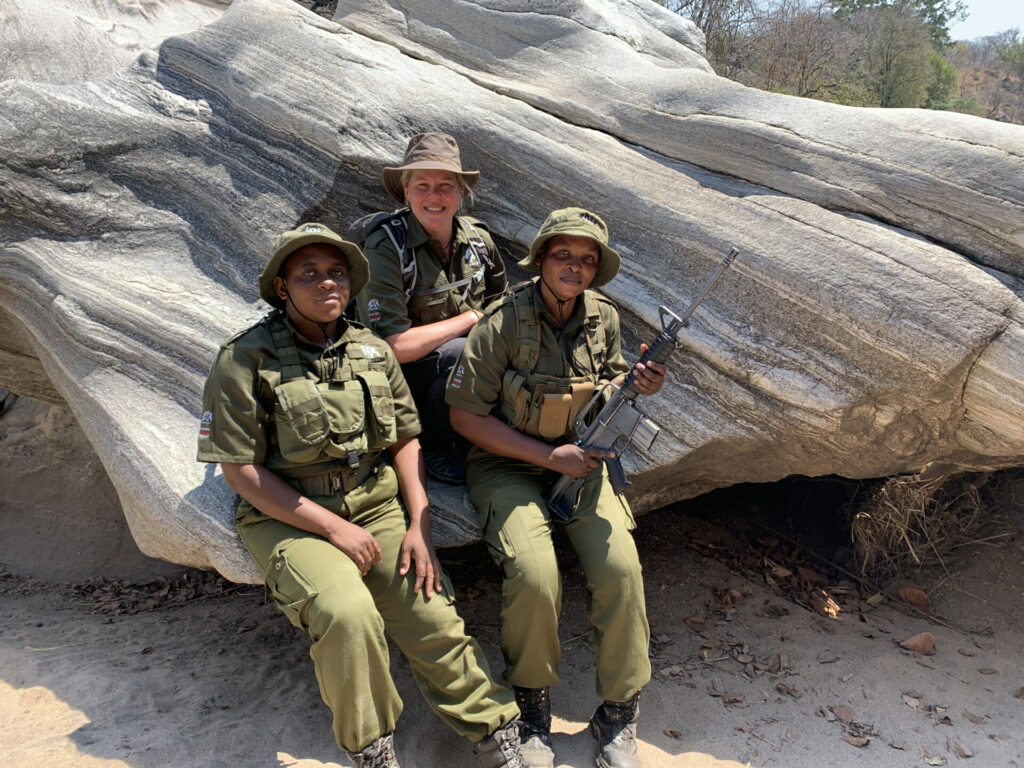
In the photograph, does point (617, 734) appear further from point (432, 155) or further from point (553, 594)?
point (432, 155)

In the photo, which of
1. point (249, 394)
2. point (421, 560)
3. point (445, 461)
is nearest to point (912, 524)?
point (445, 461)

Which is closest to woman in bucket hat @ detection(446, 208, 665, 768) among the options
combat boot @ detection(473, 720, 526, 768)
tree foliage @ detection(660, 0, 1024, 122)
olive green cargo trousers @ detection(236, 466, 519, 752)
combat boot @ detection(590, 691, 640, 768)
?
combat boot @ detection(590, 691, 640, 768)

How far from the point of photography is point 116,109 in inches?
209

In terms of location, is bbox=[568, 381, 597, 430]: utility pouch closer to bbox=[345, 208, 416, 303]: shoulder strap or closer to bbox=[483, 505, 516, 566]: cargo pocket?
bbox=[483, 505, 516, 566]: cargo pocket

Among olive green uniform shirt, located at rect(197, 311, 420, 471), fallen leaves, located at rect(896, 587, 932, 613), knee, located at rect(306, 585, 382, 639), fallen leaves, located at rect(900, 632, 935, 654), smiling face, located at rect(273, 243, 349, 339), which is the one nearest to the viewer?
knee, located at rect(306, 585, 382, 639)

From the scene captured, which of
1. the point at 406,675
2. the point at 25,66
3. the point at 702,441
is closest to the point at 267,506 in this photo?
the point at 406,675

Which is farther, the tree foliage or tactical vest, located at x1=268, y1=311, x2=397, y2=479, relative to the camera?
the tree foliage

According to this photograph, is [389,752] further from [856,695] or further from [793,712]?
[856,695]

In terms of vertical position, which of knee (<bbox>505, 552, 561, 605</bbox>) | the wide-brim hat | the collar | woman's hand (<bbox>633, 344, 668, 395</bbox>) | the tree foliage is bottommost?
knee (<bbox>505, 552, 561, 605</bbox>)

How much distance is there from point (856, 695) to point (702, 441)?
61.4 inches

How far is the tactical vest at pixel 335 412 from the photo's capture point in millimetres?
3451

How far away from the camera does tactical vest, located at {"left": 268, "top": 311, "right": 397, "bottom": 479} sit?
136 inches

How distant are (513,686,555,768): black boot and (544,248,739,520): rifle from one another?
2.69ft

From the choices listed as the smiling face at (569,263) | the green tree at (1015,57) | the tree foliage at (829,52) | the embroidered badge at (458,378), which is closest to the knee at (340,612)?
the embroidered badge at (458,378)
